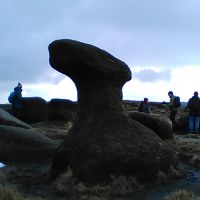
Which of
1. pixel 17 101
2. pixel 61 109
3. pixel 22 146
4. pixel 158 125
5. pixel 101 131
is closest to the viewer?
pixel 101 131

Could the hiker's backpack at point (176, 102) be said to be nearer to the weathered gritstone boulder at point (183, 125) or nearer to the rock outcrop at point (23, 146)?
the weathered gritstone boulder at point (183, 125)

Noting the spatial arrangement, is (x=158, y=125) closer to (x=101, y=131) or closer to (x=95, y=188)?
(x=101, y=131)

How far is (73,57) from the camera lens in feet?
36.2

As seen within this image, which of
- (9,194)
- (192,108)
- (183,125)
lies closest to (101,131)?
(9,194)

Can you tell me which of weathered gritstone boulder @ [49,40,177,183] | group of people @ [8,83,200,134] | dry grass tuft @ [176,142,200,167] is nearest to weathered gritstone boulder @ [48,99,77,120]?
group of people @ [8,83,200,134]

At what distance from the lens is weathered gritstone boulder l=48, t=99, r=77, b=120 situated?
23.5 metres

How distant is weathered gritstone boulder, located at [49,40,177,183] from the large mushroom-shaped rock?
420 inches

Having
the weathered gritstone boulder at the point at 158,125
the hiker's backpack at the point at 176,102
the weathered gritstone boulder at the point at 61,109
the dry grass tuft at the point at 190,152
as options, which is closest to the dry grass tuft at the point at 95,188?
the dry grass tuft at the point at 190,152

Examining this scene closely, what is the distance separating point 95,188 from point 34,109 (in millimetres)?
12734

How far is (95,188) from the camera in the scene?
Result: 993 centimetres

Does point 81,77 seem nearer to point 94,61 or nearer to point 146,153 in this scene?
point 94,61

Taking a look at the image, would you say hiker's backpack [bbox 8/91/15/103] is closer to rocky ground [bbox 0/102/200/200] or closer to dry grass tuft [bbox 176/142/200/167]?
dry grass tuft [bbox 176/142/200/167]

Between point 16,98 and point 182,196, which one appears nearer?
point 182,196

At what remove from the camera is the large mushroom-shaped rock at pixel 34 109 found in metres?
22.1
